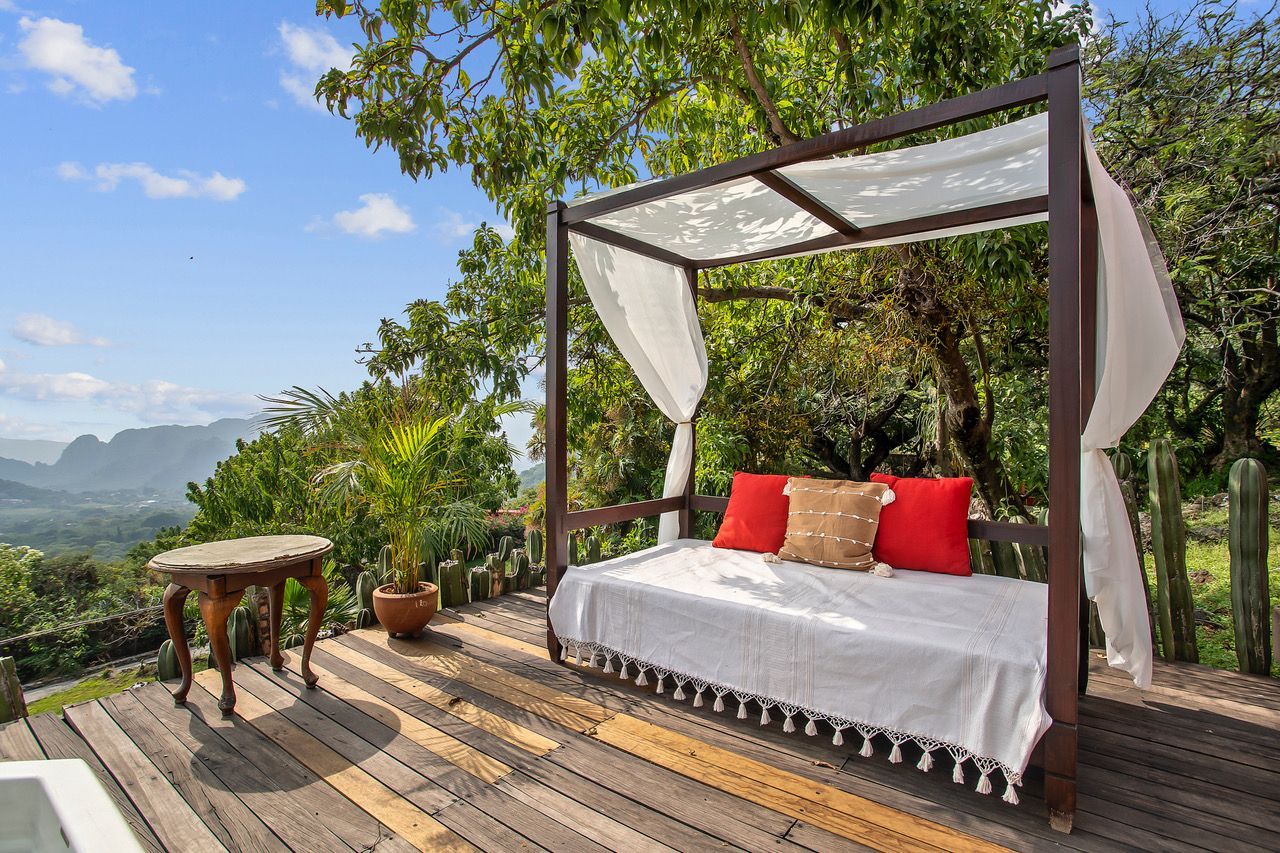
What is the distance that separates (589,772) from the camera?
207 cm

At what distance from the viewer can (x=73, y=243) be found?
22812 mm

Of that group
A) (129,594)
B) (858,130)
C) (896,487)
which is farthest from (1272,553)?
(129,594)

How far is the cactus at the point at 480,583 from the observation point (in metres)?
4.12

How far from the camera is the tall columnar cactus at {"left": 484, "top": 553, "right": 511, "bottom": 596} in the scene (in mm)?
4199

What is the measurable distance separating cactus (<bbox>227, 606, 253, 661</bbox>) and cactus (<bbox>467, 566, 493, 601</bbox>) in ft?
4.22

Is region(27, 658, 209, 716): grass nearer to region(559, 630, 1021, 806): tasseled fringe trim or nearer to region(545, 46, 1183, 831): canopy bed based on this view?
region(559, 630, 1021, 806): tasseled fringe trim

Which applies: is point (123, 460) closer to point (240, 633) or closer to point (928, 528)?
point (240, 633)

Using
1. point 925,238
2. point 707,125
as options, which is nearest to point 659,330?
point 925,238

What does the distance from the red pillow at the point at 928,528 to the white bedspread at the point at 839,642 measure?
0.35 feet

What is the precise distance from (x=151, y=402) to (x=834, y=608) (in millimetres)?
54024

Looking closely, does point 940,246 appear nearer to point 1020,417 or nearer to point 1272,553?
point 1020,417

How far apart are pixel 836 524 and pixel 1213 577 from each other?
375 cm

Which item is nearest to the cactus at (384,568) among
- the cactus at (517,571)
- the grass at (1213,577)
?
the cactus at (517,571)

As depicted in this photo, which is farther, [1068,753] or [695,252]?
[695,252]
